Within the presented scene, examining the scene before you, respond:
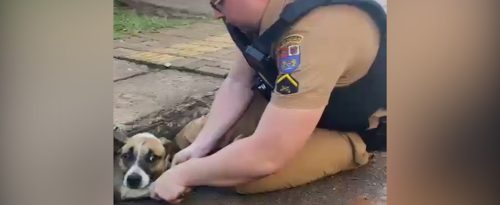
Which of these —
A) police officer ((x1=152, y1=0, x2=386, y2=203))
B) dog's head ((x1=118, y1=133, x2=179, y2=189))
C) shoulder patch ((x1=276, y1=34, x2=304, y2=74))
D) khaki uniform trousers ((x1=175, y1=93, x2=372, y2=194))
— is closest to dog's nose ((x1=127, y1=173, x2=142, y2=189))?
dog's head ((x1=118, y1=133, x2=179, y2=189))

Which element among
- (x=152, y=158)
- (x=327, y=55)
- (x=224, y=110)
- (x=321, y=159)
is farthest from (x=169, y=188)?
(x=327, y=55)

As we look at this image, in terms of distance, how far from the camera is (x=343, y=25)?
48.9 inches

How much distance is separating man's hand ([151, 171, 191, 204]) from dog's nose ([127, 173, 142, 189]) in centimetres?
3

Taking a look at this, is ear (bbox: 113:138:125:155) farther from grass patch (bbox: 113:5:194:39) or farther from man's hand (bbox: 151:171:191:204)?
grass patch (bbox: 113:5:194:39)

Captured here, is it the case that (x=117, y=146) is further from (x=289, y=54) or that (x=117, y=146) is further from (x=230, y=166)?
(x=289, y=54)

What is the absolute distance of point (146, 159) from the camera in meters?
1.30

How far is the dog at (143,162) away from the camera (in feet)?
4.25

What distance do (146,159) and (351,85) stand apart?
431mm

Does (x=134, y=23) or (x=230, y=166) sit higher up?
(x=134, y=23)

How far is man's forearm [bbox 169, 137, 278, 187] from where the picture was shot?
1.26 meters

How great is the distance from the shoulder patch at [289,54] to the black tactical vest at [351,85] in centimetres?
2
